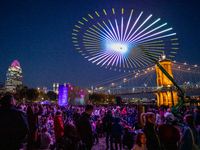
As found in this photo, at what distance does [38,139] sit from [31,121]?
1647 millimetres

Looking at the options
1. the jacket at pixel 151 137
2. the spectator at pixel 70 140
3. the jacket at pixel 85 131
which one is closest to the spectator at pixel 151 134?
the jacket at pixel 151 137

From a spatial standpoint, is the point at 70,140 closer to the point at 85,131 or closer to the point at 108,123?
the point at 85,131

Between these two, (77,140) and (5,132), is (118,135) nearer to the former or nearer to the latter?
(77,140)

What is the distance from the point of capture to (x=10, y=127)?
3.12 meters

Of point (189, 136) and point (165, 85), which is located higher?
point (165, 85)

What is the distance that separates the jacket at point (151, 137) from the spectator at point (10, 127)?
2.83 meters

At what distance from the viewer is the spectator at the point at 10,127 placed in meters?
3.09

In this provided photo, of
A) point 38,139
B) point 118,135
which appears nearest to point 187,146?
point 118,135

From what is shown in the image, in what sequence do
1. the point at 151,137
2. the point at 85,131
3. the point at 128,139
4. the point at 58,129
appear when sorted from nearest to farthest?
the point at 151,137, the point at 85,131, the point at 58,129, the point at 128,139

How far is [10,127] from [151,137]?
3.20 meters

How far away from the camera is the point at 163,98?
2308 inches

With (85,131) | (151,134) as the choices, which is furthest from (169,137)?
(85,131)

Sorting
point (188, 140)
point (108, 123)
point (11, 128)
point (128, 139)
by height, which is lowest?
point (128, 139)

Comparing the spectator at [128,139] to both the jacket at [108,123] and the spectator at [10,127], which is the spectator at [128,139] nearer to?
the jacket at [108,123]
